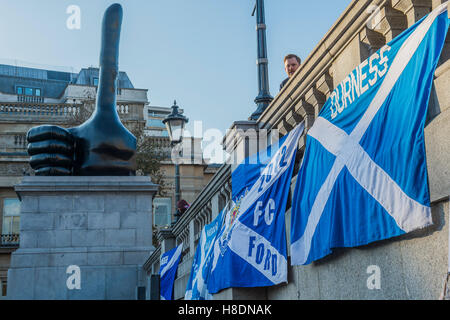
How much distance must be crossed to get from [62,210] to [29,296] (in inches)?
81.7

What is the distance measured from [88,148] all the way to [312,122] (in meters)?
10.1

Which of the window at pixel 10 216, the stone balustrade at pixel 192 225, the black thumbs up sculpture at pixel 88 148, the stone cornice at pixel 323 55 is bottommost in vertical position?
the stone balustrade at pixel 192 225

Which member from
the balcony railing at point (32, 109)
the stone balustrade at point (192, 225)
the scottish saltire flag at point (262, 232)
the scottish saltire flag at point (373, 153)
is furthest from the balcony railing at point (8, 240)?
the scottish saltire flag at point (373, 153)

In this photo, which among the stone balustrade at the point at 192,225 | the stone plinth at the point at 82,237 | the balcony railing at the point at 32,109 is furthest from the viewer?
the balcony railing at the point at 32,109

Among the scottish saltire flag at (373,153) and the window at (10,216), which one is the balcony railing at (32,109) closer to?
the window at (10,216)

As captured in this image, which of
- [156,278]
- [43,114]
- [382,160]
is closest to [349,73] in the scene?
[382,160]

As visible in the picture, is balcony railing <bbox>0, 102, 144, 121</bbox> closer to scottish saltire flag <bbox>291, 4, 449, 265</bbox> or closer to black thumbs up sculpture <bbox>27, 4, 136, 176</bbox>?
black thumbs up sculpture <bbox>27, 4, 136, 176</bbox>

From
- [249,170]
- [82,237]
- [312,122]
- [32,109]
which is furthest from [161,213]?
[312,122]

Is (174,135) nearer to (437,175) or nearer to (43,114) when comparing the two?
(437,175)

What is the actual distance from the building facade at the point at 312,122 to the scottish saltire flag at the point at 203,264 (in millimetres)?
697

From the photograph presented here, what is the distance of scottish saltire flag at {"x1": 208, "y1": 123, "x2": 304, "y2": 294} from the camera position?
622 cm

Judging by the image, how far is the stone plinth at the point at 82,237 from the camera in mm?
14266

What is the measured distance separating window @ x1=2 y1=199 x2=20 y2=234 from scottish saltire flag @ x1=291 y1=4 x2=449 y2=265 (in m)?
33.5

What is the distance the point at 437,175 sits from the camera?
382 centimetres
